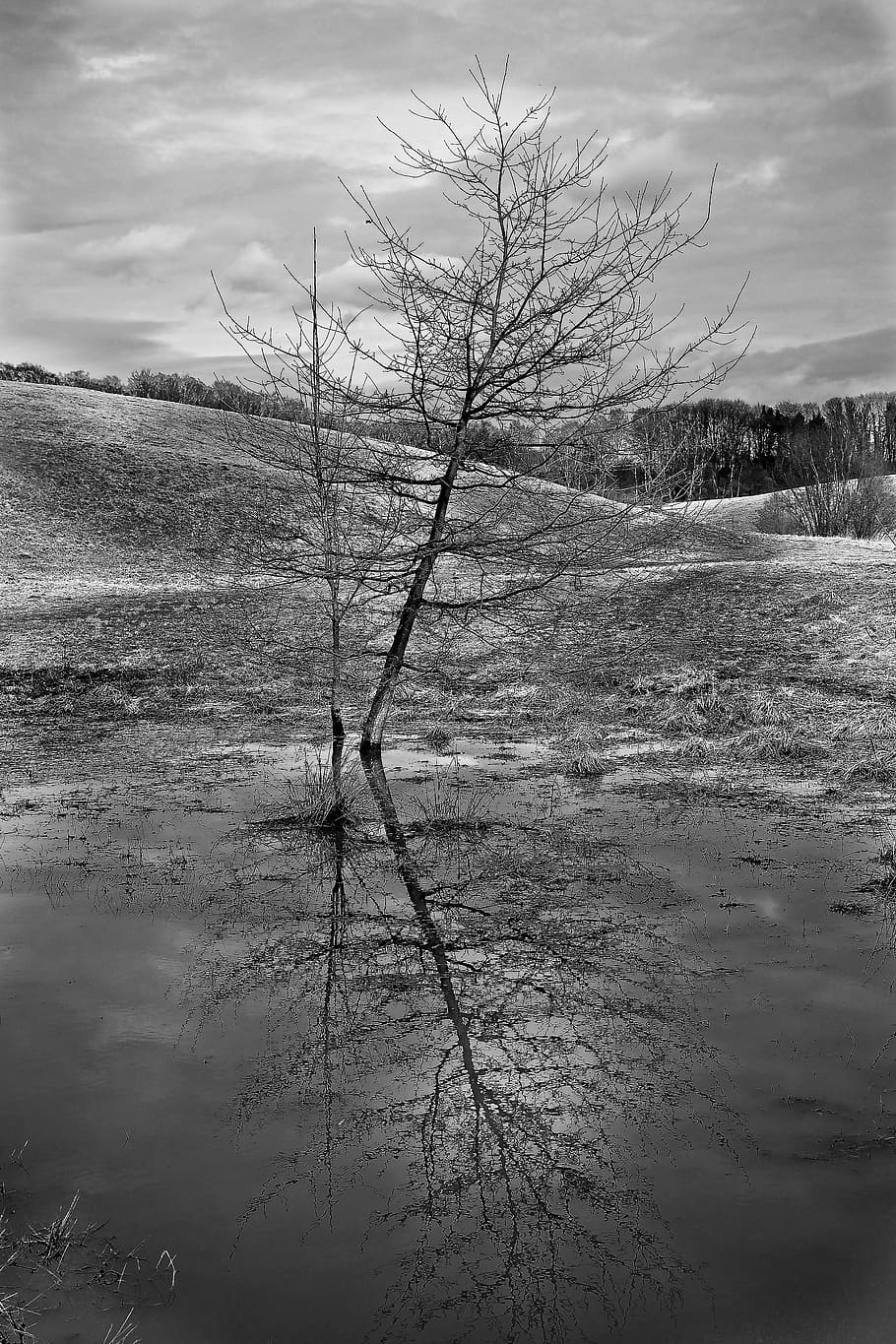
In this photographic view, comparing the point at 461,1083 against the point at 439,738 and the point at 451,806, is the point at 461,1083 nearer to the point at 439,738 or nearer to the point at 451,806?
the point at 451,806

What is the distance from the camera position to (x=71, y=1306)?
4059mm

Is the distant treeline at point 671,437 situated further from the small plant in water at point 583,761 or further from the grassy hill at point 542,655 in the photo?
the small plant in water at point 583,761

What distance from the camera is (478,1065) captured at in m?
5.89

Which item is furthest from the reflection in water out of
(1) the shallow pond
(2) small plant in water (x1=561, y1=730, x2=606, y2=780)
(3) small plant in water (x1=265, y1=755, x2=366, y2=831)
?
(2) small plant in water (x1=561, y1=730, x2=606, y2=780)

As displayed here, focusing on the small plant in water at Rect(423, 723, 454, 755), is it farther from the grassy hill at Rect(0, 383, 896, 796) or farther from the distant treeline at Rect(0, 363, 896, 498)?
the distant treeline at Rect(0, 363, 896, 498)

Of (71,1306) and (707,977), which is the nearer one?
(71,1306)

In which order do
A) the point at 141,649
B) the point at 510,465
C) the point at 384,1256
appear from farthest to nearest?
the point at 141,649, the point at 510,465, the point at 384,1256

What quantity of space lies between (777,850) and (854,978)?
107 inches

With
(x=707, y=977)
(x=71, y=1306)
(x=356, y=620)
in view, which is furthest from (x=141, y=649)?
→ (x=71, y=1306)

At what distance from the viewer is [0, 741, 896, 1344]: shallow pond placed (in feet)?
13.7

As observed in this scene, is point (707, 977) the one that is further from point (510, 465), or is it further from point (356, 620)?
point (356, 620)

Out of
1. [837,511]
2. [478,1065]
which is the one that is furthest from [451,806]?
[837,511]

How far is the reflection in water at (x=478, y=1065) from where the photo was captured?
427cm

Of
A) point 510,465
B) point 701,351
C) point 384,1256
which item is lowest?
point 384,1256
